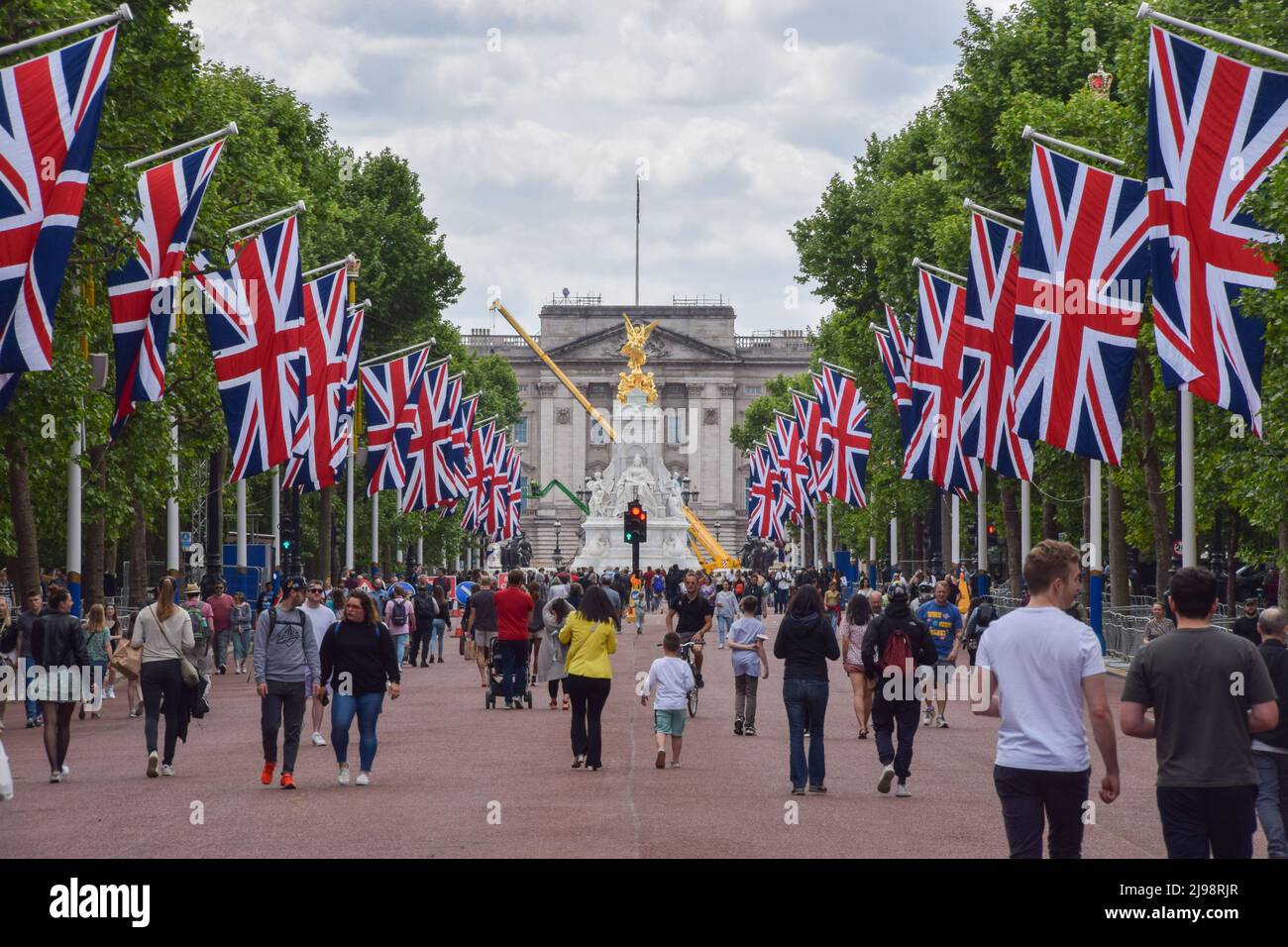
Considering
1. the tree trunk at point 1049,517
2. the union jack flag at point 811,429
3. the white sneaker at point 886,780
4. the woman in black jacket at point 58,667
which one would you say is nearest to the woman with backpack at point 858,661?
the white sneaker at point 886,780

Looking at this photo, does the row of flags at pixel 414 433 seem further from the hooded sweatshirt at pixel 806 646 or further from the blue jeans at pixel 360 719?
the hooded sweatshirt at pixel 806 646

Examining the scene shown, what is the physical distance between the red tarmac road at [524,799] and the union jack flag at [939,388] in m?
10.6

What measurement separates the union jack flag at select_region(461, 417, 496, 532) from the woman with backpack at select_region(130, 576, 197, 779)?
48.1 m

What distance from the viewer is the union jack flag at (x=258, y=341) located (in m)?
28.8

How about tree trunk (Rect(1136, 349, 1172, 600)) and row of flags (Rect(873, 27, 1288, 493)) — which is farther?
tree trunk (Rect(1136, 349, 1172, 600))

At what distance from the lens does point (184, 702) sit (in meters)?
19.2

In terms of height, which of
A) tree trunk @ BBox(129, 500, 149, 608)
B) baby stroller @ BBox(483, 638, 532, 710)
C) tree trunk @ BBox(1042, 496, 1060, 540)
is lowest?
baby stroller @ BBox(483, 638, 532, 710)

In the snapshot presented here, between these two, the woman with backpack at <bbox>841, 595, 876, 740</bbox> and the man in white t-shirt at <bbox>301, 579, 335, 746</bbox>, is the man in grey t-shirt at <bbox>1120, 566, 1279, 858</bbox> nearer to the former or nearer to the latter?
the woman with backpack at <bbox>841, 595, 876, 740</bbox>

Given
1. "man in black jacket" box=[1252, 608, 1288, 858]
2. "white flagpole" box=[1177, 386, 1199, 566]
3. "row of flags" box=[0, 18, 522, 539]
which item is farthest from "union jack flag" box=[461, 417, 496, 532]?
"man in black jacket" box=[1252, 608, 1288, 858]

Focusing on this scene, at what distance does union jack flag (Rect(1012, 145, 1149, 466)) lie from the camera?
24.2m

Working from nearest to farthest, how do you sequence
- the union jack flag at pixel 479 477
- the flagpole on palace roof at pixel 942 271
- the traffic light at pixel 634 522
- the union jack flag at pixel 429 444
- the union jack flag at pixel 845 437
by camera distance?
the flagpole on palace roof at pixel 942 271, the union jack flag at pixel 429 444, the union jack flag at pixel 845 437, the traffic light at pixel 634 522, the union jack flag at pixel 479 477

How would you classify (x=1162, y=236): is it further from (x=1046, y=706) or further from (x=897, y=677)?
(x=1046, y=706)

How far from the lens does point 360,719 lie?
1778 centimetres

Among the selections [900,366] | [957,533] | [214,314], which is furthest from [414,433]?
[957,533]
